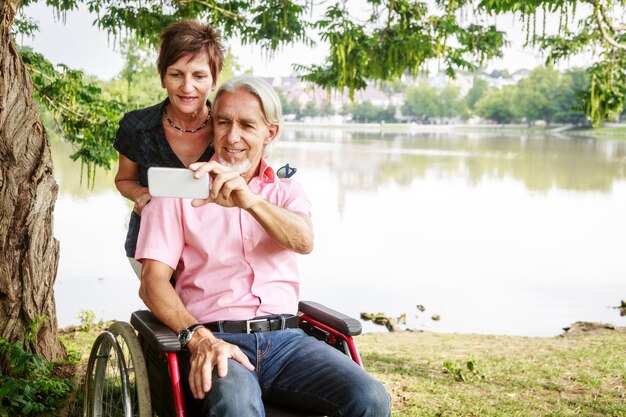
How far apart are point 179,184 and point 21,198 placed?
1779 mm

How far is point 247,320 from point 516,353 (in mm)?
4233

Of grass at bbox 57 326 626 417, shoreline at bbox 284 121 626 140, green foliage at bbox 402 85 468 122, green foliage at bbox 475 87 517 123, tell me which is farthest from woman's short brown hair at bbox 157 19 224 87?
green foliage at bbox 402 85 468 122

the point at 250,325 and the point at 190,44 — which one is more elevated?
the point at 190,44

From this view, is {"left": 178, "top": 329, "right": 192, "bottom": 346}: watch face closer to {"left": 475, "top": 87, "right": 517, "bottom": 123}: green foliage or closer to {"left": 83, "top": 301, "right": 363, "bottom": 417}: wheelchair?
{"left": 83, "top": 301, "right": 363, "bottom": 417}: wheelchair

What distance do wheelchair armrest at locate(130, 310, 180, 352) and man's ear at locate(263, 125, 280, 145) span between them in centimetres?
63

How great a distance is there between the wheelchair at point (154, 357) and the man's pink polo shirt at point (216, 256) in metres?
0.17

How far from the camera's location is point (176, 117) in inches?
116

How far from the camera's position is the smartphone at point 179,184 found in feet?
6.33

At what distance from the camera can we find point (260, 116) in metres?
2.43

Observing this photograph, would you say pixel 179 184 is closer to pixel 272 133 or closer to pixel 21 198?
pixel 272 133

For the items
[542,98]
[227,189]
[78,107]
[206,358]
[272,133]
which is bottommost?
[206,358]

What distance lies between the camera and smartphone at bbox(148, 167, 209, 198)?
193cm

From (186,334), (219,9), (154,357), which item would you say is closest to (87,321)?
(219,9)

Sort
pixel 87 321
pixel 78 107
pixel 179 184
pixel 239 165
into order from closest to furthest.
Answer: pixel 179 184
pixel 239 165
pixel 78 107
pixel 87 321
